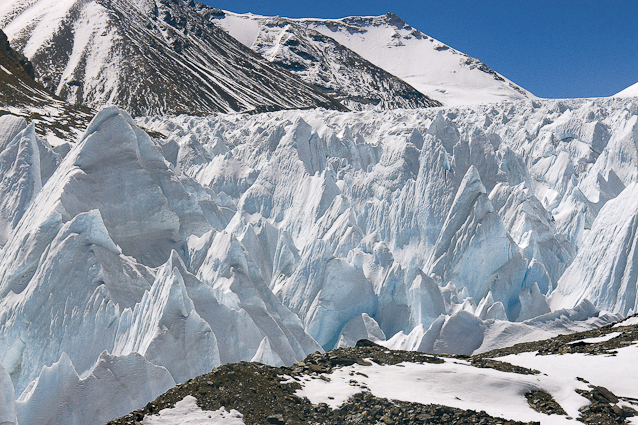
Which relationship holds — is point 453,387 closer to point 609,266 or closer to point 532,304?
point 532,304

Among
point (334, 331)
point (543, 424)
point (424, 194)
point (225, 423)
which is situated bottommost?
point (334, 331)

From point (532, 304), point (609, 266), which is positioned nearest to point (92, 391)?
point (532, 304)

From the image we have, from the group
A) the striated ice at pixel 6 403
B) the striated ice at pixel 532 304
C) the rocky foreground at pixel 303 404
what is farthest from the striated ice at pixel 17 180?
the striated ice at pixel 532 304

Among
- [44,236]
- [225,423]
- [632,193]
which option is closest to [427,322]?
[632,193]

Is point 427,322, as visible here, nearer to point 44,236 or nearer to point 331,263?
point 331,263

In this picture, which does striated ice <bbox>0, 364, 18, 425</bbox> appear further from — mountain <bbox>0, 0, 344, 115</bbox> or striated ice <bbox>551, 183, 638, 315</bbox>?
mountain <bbox>0, 0, 344, 115</bbox>

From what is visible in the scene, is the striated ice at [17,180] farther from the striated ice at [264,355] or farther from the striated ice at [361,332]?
the striated ice at [264,355]
